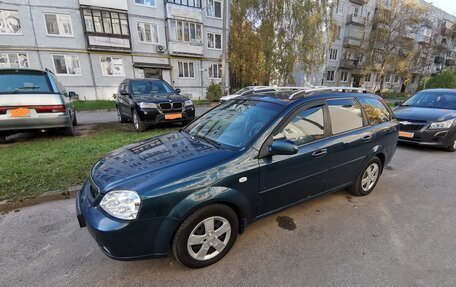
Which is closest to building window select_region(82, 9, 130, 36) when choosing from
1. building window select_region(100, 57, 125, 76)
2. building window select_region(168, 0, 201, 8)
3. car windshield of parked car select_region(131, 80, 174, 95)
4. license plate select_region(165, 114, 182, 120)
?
building window select_region(100, 57, 125, 76)

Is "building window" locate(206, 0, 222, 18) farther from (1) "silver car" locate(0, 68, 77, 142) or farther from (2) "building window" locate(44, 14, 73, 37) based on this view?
(1) "silver car" locate(0, 68, 77, 142)

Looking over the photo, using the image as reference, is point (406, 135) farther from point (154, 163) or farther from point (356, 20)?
point (356, 20)

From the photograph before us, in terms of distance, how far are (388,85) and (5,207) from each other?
46763 millimetres

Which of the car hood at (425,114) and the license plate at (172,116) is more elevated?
the car hood at (425,114)

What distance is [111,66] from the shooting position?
18688 mm

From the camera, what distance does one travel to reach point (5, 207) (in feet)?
10.0

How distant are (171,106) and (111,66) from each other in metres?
15.1

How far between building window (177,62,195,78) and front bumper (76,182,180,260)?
68.2ft

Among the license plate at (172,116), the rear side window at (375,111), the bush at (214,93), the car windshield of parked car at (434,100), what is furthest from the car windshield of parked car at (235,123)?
the bush at (214,93)

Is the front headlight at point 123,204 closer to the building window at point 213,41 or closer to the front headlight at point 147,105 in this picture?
the front headlight at point 147,105

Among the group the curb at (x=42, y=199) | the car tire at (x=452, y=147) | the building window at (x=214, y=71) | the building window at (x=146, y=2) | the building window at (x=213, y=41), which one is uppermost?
the building window at (x=146, y=2)

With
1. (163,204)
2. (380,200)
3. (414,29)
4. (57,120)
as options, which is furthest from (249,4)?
(414,29)

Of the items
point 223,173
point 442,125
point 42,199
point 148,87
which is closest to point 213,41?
point 148,87

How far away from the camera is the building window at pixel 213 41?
2206 cm
